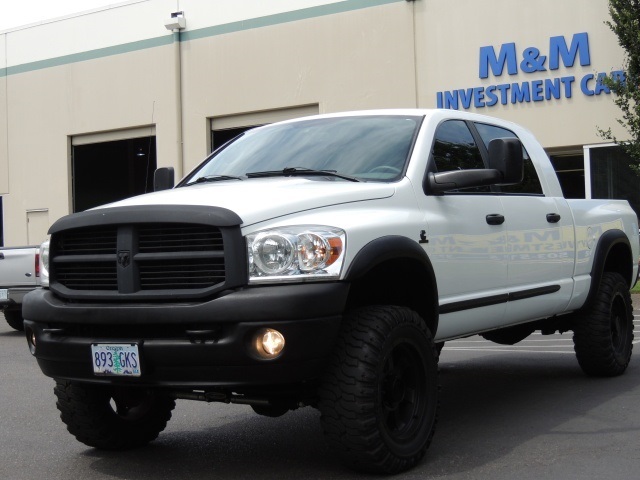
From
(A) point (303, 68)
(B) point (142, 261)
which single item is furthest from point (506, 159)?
(A) point (303, 68)

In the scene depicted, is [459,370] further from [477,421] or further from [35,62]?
[35,62]

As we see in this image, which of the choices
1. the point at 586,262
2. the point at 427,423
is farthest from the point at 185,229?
the point at 586,262

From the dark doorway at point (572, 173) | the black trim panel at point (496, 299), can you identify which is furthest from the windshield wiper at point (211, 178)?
the dark doorway at point (572, 173)

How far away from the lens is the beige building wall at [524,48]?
69.6 ft

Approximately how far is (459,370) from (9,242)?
25689 millimetres

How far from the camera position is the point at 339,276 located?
484cm

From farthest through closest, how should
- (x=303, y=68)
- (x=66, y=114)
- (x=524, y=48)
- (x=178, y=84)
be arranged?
(x=66, y=114) < (x=178, y=84) < (x=303, y=68) < (x=524, y=48)

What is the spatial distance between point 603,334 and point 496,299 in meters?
1.91

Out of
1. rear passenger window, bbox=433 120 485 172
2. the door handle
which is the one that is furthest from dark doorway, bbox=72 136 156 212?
the door handle

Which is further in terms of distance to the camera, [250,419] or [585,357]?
[585,357]

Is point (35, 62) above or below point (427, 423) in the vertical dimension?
above

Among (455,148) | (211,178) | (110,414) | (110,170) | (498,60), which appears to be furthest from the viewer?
(110,170)

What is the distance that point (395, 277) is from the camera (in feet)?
18.2

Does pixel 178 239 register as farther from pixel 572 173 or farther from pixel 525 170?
pixel 572 173
